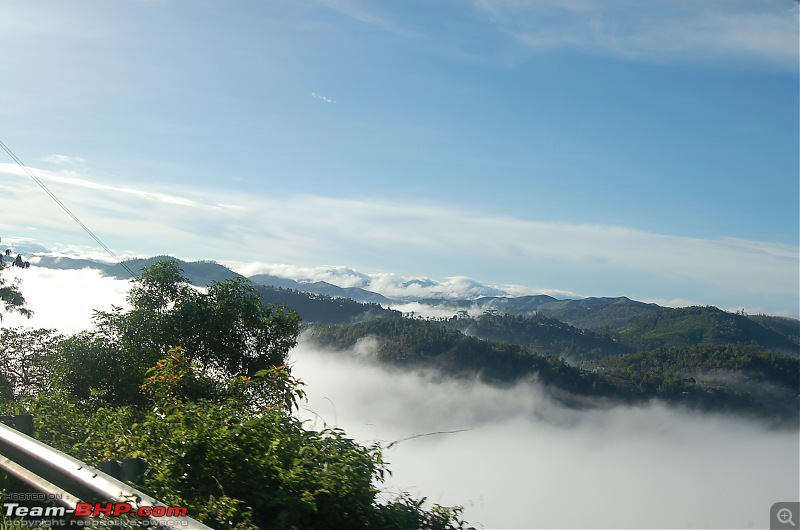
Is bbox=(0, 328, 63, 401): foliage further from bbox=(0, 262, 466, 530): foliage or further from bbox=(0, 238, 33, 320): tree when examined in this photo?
bbox=(0, 262, 466, 530): foliage

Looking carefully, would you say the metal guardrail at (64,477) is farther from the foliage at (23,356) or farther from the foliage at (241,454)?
the foliage at (23,356)

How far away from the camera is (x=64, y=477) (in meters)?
4.44

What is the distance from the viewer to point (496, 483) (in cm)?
19812

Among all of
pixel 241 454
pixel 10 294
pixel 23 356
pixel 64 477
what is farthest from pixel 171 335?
pixel 10 294

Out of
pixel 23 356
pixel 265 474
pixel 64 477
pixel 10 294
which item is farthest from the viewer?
pixel 10 294

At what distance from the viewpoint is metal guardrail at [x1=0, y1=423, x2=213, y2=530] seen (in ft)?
13.2

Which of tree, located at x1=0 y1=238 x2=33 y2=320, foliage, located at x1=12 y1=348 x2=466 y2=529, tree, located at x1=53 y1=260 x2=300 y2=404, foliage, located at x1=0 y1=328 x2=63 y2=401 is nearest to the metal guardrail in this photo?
foliage, located at x1=12 y1=348 x2=466 y2=529

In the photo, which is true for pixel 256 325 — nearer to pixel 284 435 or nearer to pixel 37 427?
pixel 37 427

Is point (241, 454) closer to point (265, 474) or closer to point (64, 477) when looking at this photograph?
point (265, 474)

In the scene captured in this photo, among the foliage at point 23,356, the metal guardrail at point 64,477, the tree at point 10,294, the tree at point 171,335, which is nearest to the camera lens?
the metal guardrail at point 64,477

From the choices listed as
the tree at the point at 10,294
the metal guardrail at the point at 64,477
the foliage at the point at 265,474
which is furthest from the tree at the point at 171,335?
the tree at the point at 10,294

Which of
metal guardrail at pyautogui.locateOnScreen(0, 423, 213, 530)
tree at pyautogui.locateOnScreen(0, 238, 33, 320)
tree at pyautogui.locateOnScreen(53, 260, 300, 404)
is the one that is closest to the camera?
metal guardrail at pyautogui.locateOnScreen(0, 423, 213, 530)

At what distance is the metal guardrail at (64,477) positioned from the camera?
13.2 feet

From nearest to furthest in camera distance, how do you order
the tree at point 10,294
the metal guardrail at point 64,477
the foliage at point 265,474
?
the metal guardrail at point 64,477, the foliage at point 265,474, the tree at point 10,294
